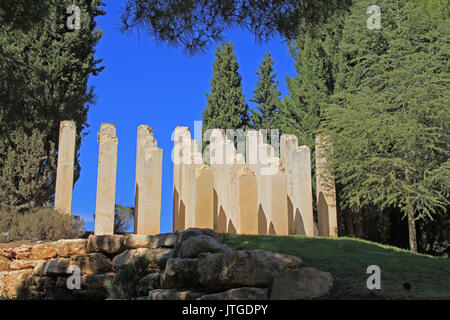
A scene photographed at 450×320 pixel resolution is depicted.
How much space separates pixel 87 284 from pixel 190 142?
483cm

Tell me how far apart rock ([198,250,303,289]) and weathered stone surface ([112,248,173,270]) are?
2.73m

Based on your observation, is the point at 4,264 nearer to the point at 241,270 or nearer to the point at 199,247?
the point at 199,247

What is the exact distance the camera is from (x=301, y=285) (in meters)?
7.28

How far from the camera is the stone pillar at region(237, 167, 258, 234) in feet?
42.5

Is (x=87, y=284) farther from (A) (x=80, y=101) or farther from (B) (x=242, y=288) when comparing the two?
(A) (x=80, y=101)

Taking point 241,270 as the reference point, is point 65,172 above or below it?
above

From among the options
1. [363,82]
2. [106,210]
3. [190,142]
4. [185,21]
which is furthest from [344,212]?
[185,21]

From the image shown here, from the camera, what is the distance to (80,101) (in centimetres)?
1631

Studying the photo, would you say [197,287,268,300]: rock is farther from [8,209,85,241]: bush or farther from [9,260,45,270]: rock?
[8,209,85,241]: bush

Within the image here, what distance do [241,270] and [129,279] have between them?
3.38m

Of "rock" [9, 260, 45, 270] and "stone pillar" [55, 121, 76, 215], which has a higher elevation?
"stone pillar" [55, 121, 76, 215]

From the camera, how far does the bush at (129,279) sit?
9.45 meters

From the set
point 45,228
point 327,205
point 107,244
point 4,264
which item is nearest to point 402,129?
point 327,205

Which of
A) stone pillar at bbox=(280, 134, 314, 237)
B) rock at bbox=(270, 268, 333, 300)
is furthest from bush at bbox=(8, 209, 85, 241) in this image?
rock at bbox=(270, 268, 333, 300)
